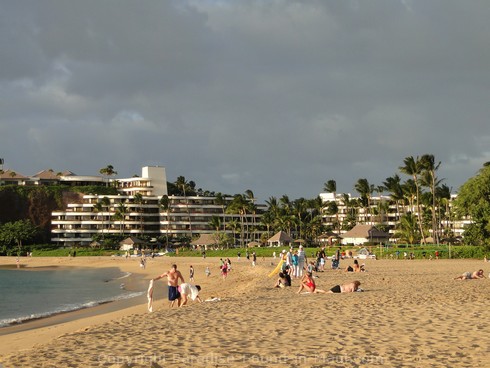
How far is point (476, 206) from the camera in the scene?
2573 centimetres

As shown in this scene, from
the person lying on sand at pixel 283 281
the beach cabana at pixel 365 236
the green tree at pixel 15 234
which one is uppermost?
the green tree at pixel 15 234

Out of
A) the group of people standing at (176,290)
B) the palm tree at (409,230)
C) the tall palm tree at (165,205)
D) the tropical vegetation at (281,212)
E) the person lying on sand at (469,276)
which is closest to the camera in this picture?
the group of people standing at (176,290)

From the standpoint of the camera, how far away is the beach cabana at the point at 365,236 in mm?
82719

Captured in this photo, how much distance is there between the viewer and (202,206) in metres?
131

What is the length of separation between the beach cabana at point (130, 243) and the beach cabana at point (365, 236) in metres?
42.0

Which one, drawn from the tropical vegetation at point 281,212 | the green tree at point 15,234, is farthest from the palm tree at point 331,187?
the green tree at point 15,234

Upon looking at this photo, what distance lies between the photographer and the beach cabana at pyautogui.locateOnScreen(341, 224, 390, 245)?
82.7 metres

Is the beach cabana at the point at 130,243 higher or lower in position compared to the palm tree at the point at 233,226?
lower

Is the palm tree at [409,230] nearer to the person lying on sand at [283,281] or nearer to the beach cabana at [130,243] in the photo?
the beach cabana at [130,243]

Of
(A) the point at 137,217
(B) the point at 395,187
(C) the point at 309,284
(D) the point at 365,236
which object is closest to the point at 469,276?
(C) the point at 309,284

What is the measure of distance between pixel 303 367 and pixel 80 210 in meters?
128

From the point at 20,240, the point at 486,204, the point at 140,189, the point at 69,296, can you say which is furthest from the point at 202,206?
the point at 486,204

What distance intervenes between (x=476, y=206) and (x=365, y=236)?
57909 millimetres

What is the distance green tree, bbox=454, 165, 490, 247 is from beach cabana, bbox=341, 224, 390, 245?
179 ft
